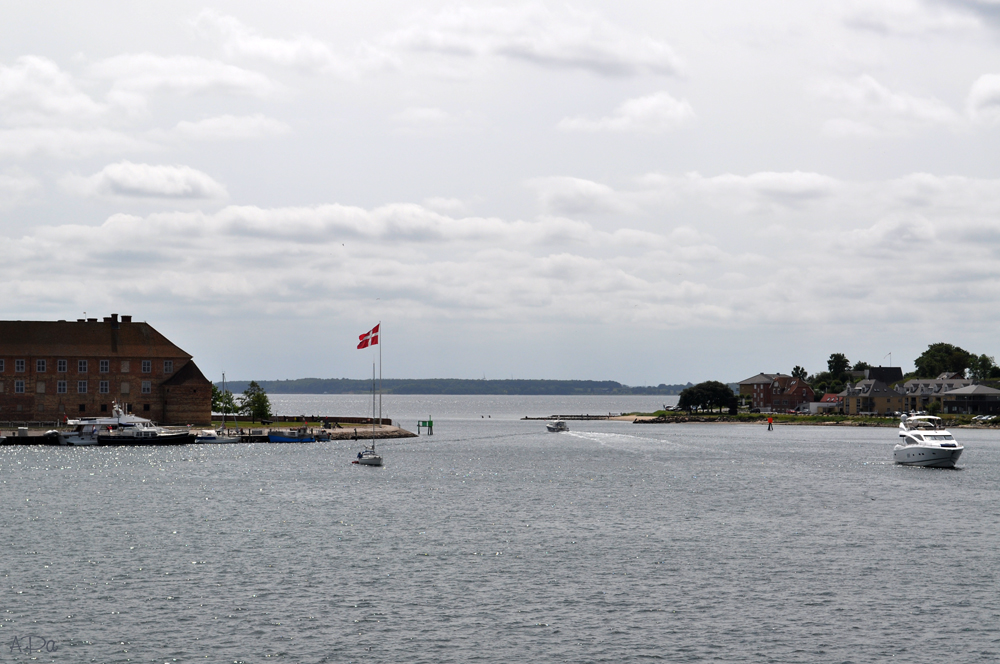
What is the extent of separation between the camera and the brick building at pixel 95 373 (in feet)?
447

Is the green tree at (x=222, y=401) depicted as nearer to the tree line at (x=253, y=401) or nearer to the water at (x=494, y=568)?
the tree line at (x=253, y=401)

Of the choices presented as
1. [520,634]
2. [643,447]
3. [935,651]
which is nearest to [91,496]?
[520,634]

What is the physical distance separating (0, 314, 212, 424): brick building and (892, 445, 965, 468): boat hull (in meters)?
93.1

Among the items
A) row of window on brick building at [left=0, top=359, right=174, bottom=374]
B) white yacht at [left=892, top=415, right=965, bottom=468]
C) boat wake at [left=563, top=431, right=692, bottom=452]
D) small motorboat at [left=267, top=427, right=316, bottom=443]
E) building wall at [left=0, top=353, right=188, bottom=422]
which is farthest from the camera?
boat wake at [left=563, top=431, right=692, bottom=452]

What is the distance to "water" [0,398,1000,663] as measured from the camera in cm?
3222

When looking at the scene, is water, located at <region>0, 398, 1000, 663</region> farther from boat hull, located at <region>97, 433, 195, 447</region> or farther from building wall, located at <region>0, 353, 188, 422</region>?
building wall, located at <region>0, 353, 188, 422</region>

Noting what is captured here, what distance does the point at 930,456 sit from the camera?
345 ft

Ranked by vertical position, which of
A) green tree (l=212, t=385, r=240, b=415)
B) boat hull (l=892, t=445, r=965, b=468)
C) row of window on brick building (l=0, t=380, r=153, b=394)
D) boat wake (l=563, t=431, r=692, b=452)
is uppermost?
row of window on brick building (l=0, t=380, r=153, b=394)

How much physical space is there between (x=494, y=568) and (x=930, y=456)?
7636 centimetres

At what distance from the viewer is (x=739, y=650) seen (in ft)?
103

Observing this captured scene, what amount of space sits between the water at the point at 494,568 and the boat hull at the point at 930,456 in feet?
49.3

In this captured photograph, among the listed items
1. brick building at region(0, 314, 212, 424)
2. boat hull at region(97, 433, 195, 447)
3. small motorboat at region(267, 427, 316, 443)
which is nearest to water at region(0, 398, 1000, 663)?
boat hull at region(97, 433, 195, 447)

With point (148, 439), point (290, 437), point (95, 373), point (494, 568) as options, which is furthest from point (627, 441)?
point (494, 568)

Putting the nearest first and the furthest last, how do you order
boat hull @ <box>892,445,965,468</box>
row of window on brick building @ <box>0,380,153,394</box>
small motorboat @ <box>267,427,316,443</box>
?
boat hull @ <box>892,445,965,468</box> → small motorboat @ <box>267,427,316,443</box> → row of window on brick building @ <box>0,380,153,394</box>
